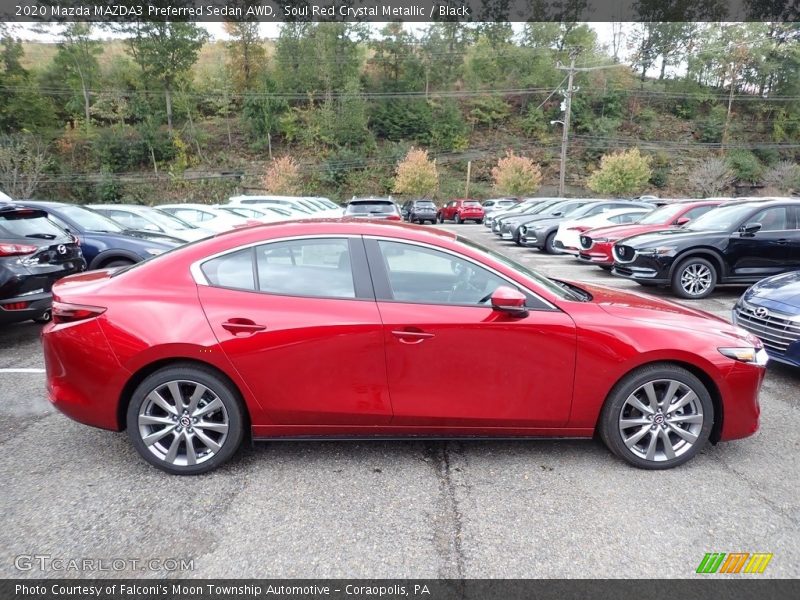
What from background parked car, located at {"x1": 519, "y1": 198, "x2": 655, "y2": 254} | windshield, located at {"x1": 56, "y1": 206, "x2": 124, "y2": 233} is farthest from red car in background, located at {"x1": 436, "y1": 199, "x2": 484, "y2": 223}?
windshield, located at {"x1": 56, "y1": 206, "x2": 124, "y2": 233}

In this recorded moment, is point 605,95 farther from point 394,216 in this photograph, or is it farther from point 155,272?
point 155,272

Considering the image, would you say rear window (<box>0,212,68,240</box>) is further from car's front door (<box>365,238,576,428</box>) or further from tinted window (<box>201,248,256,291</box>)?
car's front door (<box>365,238,576,428</box>)

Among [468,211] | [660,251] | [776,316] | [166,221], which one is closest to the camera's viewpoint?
[776,316]

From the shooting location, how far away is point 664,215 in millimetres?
11172

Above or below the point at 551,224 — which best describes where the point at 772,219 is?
above

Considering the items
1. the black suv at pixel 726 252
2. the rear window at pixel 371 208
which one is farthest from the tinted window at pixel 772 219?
the rear window at pixel 371 208

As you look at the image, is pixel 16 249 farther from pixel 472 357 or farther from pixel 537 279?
pixel 537 279

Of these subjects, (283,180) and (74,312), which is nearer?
(74,312)

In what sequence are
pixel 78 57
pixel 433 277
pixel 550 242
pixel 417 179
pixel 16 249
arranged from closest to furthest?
1. pixel 433 277
2. pixel 16 249
3. pixel 550 242
4. pixel 417 179
5. pixel 78 57

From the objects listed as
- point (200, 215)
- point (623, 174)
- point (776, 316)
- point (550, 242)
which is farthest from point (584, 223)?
point (623, 174)

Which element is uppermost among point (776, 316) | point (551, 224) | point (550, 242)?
point (551, 224)

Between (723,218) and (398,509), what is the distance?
28.1 ft

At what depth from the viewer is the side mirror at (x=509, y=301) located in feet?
9.66

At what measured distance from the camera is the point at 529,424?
3102 mm
